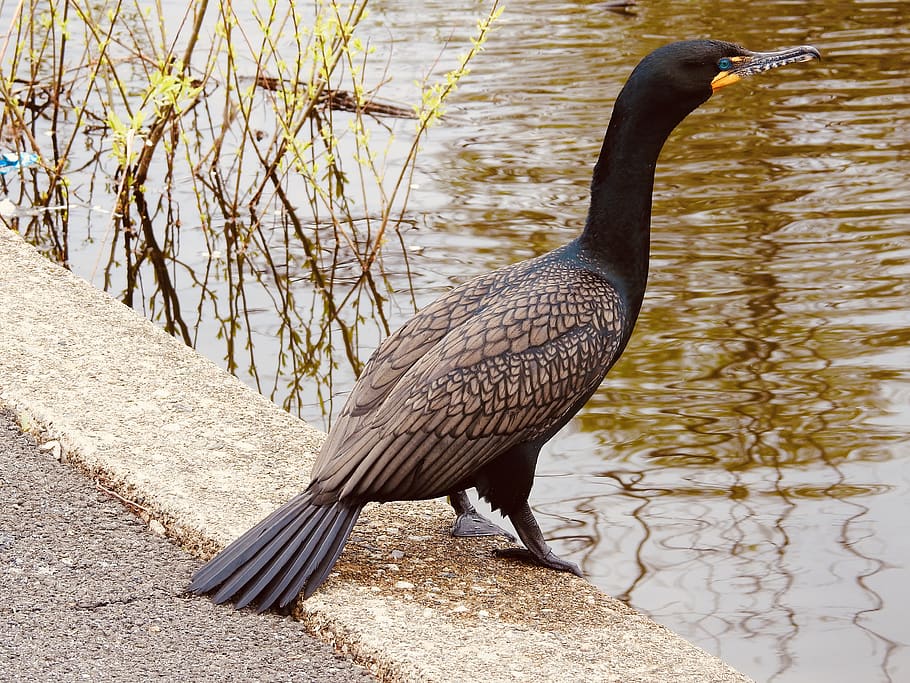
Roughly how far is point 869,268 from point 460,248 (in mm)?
1874

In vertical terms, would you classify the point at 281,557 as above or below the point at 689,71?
below

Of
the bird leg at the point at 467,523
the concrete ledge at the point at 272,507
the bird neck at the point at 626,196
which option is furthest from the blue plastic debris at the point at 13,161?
the bird neck at the point at 626,196

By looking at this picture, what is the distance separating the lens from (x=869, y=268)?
247 inches

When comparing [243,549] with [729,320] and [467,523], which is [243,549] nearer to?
[467,523]

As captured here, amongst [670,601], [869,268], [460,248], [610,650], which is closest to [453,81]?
[460,248]

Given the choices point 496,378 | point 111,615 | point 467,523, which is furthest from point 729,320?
point 111,615

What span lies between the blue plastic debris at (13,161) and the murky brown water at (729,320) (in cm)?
48

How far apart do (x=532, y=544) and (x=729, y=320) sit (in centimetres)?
270

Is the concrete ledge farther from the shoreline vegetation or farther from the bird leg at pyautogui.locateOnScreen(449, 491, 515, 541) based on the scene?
the shoreline vegetation

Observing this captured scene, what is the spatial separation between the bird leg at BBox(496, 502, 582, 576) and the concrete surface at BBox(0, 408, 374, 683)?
2.00ft

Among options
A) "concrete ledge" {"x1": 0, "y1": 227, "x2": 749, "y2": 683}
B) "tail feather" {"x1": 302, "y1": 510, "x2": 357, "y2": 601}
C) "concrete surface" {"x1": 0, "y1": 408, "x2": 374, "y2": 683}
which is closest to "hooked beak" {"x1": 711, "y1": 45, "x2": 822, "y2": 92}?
"concrete ledge" {"x1": 0, "y1": 227, "x2": 749, "y2": 683}

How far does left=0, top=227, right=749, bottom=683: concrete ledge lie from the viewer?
292 cm

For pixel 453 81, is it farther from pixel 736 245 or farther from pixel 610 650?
pixel 610 650

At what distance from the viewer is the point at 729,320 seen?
5.83 m
